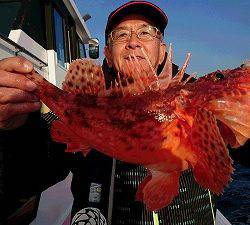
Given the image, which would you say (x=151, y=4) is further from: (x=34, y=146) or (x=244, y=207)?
(x=244, y=207)

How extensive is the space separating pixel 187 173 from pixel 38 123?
5.44 ft

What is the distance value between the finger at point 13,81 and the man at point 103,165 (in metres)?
0.18

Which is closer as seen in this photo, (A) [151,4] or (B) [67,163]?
(B) [67,163]

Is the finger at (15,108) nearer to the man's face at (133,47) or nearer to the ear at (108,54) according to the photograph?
the man's face at (133,47)

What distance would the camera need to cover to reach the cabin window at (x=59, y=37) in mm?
8797

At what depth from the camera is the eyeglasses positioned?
4.04 meters

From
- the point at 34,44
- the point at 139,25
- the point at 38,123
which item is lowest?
the point at 38,123

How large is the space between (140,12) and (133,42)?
570mm

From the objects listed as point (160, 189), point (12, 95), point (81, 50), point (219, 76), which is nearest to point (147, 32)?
point (219, 76)

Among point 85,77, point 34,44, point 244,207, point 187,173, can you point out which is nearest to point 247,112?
point 85,77

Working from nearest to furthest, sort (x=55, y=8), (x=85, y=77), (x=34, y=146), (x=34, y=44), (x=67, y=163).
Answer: (x=85, y=77) < (x=34, y=146) < (x=67, y=163) < (x=34, y=44) < (x=55, y=8)

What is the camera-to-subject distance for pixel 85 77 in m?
2.50

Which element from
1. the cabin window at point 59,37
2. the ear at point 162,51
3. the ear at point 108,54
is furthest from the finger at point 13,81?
the cabin window at point 59,37

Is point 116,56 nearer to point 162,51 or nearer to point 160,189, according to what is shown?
point 162,51
